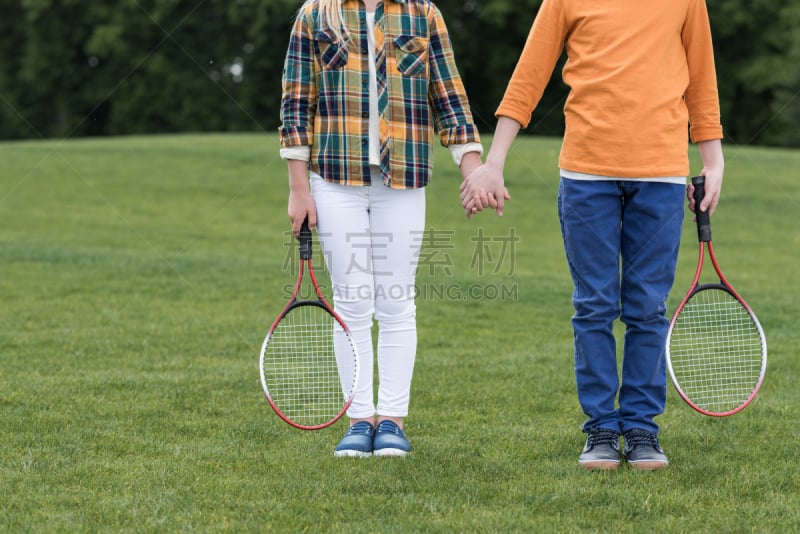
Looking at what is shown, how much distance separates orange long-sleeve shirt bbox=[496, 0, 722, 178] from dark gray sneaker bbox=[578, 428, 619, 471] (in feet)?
3.76

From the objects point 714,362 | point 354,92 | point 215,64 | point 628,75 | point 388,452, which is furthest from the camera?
point 215,64

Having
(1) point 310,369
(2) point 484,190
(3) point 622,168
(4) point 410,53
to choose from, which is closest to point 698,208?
(3) point 622,168

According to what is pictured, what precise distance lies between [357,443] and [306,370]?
2.89 ft

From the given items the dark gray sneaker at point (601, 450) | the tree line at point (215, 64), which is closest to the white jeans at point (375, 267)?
the dark gray sneaker at point (601, 450)

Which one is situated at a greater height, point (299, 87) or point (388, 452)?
point (299, 87)

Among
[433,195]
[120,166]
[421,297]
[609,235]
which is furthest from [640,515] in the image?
[120,166]

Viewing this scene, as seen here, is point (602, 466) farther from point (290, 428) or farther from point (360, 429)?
point (290, 428)

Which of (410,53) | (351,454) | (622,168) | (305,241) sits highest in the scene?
(410,53)

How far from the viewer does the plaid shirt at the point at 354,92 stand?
410 cm

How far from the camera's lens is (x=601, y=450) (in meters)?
4.04

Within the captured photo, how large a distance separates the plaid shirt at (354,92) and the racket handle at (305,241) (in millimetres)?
256

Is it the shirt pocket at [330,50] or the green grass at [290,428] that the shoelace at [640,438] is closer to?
the green grass at [290,428]

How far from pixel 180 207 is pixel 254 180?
262 cm

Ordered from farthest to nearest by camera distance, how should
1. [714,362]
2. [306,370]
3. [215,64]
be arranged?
[215,64] → [714,362] → [306,370]
